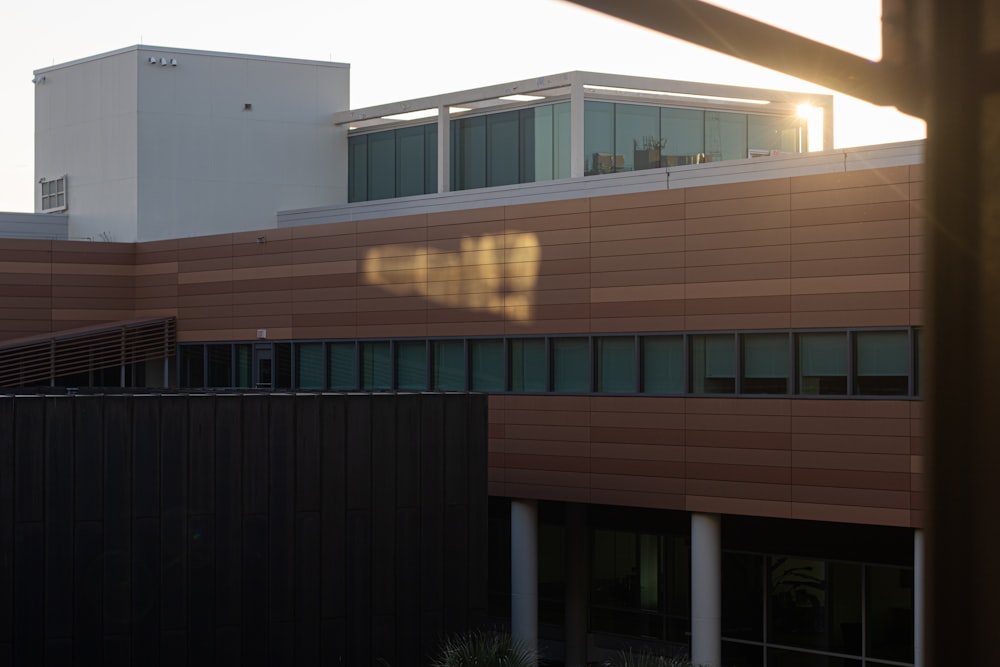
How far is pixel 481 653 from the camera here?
56.2 feet

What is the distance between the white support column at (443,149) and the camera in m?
36.3

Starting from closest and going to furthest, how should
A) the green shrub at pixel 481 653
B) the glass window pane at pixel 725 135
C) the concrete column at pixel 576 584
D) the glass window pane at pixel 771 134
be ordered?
the green shrub at pixel 481 653 < the concrete column at pixel 576 584 < the glass window pane at pixel 725 135 < the glass window pane at pixel 771 134

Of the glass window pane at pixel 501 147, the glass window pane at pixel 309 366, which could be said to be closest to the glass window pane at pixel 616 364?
the glass window pane at pixel 309 366

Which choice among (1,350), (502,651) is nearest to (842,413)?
(502,651)

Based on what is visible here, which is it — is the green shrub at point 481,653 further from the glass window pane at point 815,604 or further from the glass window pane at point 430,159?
the glass window pane at point 430,159

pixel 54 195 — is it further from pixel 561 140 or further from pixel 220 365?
pixel 561 140

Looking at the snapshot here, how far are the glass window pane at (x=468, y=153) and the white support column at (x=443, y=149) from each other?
268 millimetres

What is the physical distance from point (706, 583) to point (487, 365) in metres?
6.56

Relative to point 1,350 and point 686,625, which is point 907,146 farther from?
point 1,350

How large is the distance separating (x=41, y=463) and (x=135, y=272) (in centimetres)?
1930

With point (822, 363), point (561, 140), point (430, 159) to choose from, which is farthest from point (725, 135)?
point (822, 363)

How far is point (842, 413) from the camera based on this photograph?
20.9 meters

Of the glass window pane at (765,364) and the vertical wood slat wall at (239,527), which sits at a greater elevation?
the glass window pane at (765,364)

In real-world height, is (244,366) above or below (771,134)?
below
